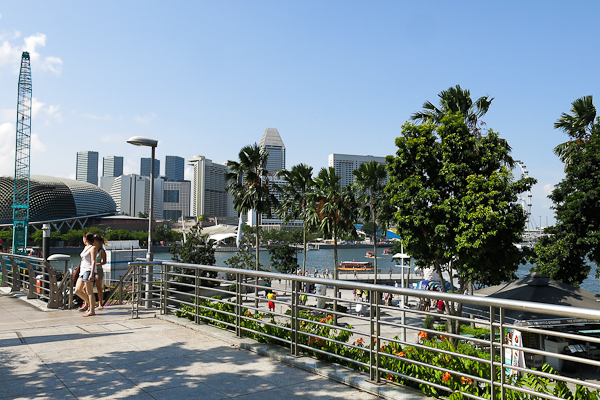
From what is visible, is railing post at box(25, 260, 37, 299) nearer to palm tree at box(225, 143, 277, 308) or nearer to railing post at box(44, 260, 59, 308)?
railing post at box(44, 260, 59, 308)

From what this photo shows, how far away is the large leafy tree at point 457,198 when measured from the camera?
17531 mm

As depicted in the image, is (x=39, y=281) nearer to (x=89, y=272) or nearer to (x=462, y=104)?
(x=89, y=272)

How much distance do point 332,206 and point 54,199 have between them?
134m

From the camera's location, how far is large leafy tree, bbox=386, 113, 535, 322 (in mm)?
17531

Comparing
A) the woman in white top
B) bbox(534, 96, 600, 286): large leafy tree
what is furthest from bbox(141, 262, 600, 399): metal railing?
bbox(534, 96, 600, 286): large leafy tree

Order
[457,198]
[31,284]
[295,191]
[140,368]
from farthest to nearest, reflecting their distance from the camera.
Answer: [295,191] → [457,198] → [31,284] → [140,368]

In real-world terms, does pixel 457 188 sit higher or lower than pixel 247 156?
lower

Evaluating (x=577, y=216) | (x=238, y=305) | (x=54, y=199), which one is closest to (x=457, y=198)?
(x=577, y=216)

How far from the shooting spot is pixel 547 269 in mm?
22844

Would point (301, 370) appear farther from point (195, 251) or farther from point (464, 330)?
point (195, 251)

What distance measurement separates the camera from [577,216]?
70.9 feet

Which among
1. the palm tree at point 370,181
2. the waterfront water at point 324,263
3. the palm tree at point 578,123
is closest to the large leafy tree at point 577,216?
the palm tree at point 578,123

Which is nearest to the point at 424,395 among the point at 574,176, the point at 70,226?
the point at 574,176

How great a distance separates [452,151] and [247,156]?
65.8 ft
